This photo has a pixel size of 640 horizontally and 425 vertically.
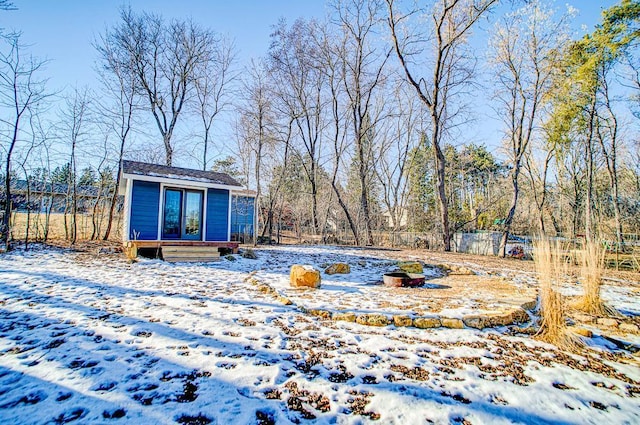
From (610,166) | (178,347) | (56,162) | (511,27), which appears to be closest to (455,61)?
(511,27)

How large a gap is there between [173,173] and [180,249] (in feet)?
8.63

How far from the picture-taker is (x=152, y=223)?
8516 millimetres

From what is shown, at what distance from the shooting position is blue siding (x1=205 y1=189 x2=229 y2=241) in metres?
9.35

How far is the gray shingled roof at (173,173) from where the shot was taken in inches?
333

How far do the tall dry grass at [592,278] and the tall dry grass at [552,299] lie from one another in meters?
0.70

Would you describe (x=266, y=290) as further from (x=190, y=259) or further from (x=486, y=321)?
(x=190, y=259)

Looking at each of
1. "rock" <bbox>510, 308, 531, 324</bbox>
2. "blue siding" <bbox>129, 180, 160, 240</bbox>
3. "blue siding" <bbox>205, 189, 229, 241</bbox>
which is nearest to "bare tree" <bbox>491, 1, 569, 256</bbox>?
"rock" <bbox>510, 308, 531, 324</bbox>

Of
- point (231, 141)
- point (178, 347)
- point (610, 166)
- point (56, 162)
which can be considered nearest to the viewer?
point (178, 347)

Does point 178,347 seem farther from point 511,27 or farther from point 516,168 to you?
point 511,27

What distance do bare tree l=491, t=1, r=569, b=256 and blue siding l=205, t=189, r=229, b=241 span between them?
39.8 ft

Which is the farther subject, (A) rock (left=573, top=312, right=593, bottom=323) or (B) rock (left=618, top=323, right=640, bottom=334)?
(A) rock (left=573, top=312, right=593, bottom=323)

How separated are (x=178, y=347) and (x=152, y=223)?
7049mm

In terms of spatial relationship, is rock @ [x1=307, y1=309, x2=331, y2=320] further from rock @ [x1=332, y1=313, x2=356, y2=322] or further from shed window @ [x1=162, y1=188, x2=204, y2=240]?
shed window @ [x1=162, y1=188, x2=204, y2=240]

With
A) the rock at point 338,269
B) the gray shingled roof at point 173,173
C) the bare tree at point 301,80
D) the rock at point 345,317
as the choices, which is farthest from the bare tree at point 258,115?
the rock at point 345,317
